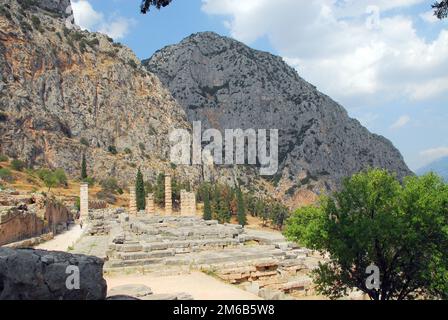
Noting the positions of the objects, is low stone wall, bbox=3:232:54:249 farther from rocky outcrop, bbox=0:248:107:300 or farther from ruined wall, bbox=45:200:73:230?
rocky outcrop, bbox=0:248:107:300

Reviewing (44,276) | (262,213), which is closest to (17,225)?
(44,276)

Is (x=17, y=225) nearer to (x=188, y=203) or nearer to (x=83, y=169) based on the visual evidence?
(x=188, y=203)

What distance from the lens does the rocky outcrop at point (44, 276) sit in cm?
663

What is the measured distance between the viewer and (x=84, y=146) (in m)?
81.4

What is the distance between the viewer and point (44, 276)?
271 inches

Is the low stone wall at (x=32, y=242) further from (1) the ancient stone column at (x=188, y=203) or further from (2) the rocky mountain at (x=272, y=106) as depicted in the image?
(2) the rocky mountain at (x=272, y=106)

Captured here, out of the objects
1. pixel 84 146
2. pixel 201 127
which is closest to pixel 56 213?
pixel 84 146

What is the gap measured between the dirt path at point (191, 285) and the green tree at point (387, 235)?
11.6 ft

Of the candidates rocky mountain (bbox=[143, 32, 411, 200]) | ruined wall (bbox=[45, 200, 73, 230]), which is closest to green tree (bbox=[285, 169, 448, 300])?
ruined wall (bbox=[45, 200, 73, 230])

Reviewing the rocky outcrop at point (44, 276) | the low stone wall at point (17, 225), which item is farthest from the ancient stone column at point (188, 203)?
the rocky outcrop at point (44, 276)

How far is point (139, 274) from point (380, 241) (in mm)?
7897

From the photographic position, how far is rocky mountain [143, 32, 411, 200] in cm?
12862

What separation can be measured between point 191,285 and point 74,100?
8249cm

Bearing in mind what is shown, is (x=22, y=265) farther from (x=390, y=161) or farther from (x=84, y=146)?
(x=390, y=161)
